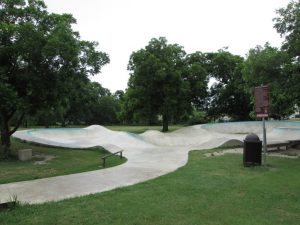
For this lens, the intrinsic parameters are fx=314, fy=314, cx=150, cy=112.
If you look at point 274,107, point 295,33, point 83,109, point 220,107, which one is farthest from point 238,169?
point 83,109

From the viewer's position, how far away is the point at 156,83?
3362 cm

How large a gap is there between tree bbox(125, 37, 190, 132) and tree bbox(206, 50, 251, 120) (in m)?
11.0

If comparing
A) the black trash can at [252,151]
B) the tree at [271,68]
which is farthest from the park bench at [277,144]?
the black trash can at [252,151]

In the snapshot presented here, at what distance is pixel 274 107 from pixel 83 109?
51182mm

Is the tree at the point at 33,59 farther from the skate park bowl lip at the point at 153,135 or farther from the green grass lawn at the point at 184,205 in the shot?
the green grass lawn at the point at 184,205

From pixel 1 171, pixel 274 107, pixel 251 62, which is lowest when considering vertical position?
pixel 1 171

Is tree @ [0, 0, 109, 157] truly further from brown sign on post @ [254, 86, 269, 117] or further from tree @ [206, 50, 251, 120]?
tree @ [206, 50, 251, 120]

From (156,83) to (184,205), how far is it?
28.0 metres

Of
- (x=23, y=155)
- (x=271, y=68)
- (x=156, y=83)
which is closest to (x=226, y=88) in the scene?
(x=156, y=83)

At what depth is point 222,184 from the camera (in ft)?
26.5

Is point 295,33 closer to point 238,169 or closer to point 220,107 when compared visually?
point 238,169

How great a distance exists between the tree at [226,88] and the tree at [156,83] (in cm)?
1101

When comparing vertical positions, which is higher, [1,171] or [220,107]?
[220,107]

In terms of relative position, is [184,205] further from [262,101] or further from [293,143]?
[293,143]
